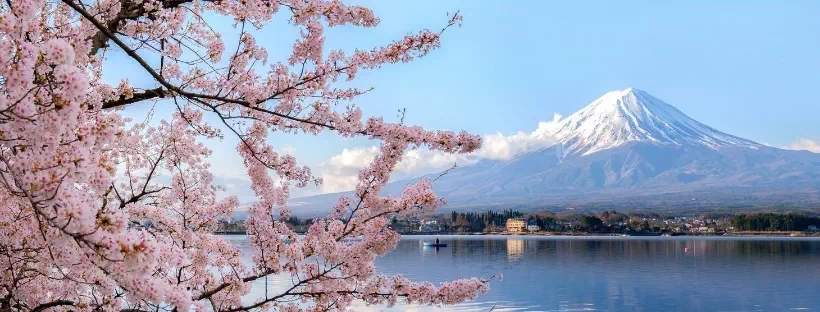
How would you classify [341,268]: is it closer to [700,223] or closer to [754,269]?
[754,269]

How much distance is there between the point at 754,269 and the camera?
58719 millimetres

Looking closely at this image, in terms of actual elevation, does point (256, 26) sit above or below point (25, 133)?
above

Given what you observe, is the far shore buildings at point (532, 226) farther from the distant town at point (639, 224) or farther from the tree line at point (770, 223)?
the tree line at point (770, 223)

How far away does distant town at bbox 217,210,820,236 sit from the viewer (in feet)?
468

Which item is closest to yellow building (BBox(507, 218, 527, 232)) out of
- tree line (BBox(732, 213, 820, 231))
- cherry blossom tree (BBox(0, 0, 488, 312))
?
tree line (BBox(732, 213, 820, 231))

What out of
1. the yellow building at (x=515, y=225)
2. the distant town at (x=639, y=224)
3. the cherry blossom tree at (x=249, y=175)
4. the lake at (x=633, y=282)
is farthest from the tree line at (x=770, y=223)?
the cherry blossom tree at (x=249, y=175)

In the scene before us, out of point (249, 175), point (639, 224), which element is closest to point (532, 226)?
point (639, 224)

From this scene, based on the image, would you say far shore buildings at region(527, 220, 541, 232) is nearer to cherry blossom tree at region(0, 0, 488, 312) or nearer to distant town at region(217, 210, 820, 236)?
distant town at region(217, 210, 820, 236)

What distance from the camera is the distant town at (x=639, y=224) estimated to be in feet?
468

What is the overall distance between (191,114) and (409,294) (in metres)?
2.48

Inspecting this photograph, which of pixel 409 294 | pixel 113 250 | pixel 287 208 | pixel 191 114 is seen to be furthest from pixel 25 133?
pixel 191 114

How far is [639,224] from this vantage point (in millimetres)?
160000

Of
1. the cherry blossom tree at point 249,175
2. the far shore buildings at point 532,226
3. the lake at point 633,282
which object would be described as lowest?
Result: the lake at point 633,282

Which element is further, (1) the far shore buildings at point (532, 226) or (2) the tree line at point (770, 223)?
(1) the far shore buildings at point (532, 226)
